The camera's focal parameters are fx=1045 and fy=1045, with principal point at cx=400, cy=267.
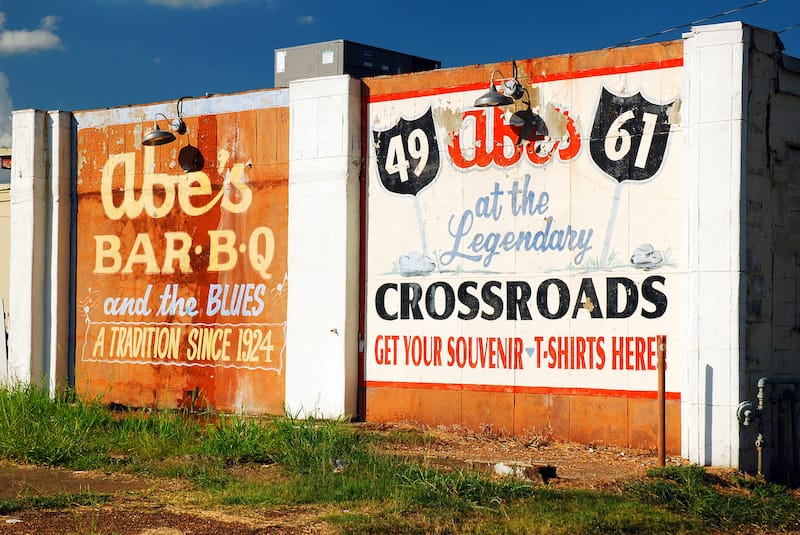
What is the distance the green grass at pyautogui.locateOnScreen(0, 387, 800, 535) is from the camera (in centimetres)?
941

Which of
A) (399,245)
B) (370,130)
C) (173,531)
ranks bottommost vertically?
(173,531)

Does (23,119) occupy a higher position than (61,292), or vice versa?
(23,119)

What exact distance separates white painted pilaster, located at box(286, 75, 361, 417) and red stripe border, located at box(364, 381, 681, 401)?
0.69 m

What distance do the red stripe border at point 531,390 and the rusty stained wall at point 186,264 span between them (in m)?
2.07

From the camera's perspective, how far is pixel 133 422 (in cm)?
1393

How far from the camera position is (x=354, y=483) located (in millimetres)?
10625

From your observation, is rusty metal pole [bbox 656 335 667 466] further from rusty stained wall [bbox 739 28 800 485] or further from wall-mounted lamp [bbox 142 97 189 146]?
wall-mounted lamp [bbox 142 97 189 146]

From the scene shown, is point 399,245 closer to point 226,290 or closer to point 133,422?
point 226,290

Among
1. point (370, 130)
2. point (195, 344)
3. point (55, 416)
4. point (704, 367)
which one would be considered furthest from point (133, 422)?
point (704, 367)

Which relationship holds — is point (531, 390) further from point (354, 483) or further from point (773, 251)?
point (354, 483)

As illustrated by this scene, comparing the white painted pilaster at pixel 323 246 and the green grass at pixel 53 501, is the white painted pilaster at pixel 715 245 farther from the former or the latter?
the green grass at pixel 53 501

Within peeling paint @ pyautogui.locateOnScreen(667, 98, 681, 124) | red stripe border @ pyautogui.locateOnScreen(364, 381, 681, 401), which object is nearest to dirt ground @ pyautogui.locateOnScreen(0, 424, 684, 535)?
red stripe border @ pyautogui.locateOnScreen(364, 381, 681, 401)

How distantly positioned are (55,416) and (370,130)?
6.10 meters

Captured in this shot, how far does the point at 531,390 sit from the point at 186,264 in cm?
637
